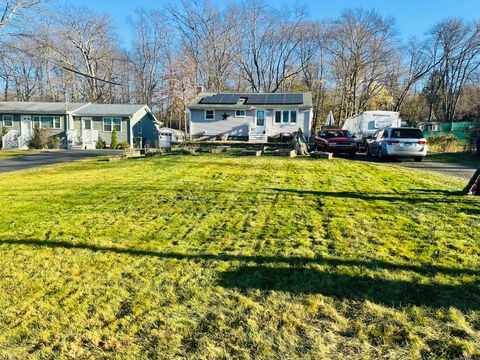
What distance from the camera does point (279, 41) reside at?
4756cm

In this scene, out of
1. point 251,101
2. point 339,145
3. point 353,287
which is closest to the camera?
point 353,287

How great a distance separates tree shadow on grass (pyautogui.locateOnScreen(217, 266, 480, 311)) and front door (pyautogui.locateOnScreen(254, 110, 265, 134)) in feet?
82.1

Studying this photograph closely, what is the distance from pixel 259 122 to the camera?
28.4m

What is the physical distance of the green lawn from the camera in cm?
248

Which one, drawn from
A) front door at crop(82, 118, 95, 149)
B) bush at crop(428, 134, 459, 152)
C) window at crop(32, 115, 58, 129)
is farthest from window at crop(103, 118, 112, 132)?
bush at crop(428, 134, 459, 152)

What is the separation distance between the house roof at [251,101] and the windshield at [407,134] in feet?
44.0

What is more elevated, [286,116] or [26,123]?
[286,116]

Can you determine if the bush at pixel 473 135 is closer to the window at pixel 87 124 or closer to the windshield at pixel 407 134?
the windshield at pixel 407 134

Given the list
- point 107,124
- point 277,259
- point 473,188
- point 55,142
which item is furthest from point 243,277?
point 107,124

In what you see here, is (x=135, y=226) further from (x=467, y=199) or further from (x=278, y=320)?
(x=467, y=199)

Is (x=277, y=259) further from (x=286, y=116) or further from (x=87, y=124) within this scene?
(x=87, y=124)

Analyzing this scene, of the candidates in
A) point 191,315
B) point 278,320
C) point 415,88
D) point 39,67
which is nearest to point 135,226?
point 191,315

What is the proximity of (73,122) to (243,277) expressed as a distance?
33.2 m

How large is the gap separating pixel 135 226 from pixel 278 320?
9.97ft
